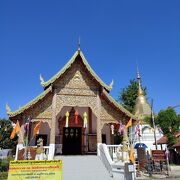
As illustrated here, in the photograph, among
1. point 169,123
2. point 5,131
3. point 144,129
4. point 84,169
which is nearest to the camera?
point 84,169

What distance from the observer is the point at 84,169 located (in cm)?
1230

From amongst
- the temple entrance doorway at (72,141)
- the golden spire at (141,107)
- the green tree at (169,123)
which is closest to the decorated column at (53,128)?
the temple entrance doorway at (72,141)

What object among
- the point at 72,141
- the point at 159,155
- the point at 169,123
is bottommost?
the point at 159,155

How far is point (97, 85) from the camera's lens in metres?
16.8

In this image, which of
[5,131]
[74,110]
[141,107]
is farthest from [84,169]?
[5,131]

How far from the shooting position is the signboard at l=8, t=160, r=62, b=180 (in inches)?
306

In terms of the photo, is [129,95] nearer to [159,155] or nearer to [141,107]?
[141,107]

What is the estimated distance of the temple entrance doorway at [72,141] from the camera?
60.7 ft

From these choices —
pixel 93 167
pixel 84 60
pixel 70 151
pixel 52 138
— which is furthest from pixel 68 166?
pixel 84 60

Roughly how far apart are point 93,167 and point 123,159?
1760 millimetres

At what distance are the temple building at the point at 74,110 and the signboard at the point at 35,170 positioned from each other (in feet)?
19.4

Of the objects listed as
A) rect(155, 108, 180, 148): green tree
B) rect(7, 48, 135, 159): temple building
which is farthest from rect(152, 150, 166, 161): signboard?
rect(155, 108, 180, 148): green tree

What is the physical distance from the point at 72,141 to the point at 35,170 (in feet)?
35.7

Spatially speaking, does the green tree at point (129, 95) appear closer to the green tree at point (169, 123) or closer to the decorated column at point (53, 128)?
the green tree at point (169, 123)
